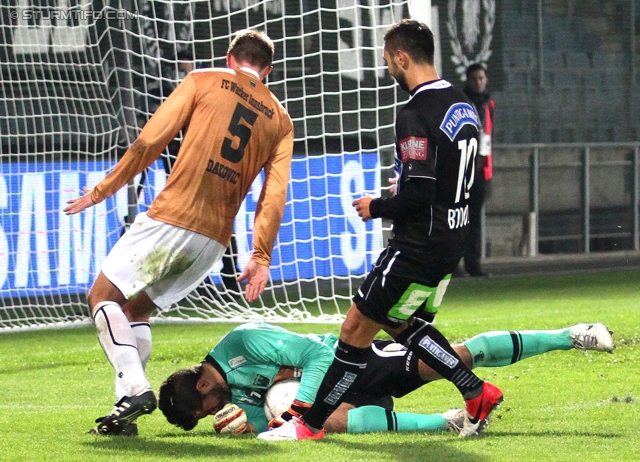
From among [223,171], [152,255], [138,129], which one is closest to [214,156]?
[223,171]

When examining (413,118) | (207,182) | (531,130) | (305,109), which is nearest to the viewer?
(413,118)

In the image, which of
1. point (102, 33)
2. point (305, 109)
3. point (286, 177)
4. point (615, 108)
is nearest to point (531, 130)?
point (615, 108)

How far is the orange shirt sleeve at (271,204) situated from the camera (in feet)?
16.7

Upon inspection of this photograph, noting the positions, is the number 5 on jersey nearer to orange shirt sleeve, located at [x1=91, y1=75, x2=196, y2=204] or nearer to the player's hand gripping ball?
orange shirt sleeve, located at [x1=91, y1=75, x2=196, y2=204]

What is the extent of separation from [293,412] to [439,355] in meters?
0.73

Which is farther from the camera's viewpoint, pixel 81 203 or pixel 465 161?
pixel 81 203

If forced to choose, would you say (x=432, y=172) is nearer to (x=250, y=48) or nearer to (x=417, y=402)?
(x=250, y=48)

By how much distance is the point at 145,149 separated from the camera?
494 cm

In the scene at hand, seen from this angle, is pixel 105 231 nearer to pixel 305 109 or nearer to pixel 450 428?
pixel 305 109

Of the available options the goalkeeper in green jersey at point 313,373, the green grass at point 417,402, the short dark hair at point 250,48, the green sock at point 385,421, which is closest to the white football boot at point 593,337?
the goalkeeper in green jersey at point 313,373

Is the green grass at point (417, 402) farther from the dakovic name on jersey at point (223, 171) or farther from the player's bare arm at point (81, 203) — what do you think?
the dakovic name on jersey at point (223, 171)

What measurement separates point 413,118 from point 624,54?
33.5 ft

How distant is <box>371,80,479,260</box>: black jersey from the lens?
15.4ft

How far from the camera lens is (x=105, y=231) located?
10.1 meters
